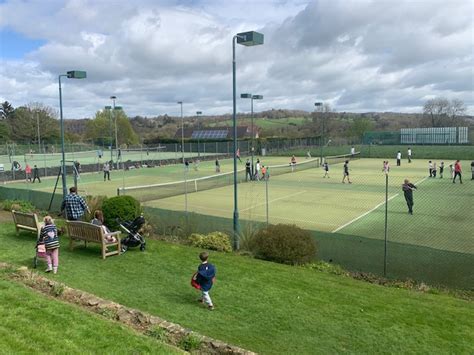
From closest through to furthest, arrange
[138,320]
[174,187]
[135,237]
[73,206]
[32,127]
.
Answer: [138,320], [135,237], [73,206], [174,187], [32,127]

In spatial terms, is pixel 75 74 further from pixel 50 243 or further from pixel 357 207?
pixel 357 207

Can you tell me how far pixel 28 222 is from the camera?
517 inches

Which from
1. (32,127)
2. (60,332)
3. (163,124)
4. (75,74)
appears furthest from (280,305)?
(163,124)

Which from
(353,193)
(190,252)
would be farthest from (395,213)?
(190,252)

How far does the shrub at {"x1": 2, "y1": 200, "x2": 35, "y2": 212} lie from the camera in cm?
1834

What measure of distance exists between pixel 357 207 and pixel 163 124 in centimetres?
14663

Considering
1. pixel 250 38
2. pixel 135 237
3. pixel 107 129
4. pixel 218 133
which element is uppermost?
pixel 250 38

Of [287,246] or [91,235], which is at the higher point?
[91,235]

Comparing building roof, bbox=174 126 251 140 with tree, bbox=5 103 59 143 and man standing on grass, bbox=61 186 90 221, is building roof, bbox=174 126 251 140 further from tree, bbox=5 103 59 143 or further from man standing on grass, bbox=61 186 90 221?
man standing on grass, bbox=61 186 90 221

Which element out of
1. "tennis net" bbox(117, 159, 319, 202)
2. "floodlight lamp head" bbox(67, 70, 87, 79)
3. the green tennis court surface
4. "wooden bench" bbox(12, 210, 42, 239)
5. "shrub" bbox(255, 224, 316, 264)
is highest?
"floodlight lamp head" bbox(67, 70, 87, 79)

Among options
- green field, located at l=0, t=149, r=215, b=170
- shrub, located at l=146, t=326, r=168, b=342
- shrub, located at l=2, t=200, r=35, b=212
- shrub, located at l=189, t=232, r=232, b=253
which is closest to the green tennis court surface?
shrub, located at l=189, t=232, r=232, b=253

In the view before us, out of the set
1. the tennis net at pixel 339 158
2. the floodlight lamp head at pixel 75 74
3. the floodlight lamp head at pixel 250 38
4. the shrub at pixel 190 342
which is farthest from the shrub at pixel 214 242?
the tennis net at pixel 339 158

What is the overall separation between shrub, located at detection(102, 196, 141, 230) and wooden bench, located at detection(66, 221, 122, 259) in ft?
5.42

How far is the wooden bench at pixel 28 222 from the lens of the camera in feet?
41.7
